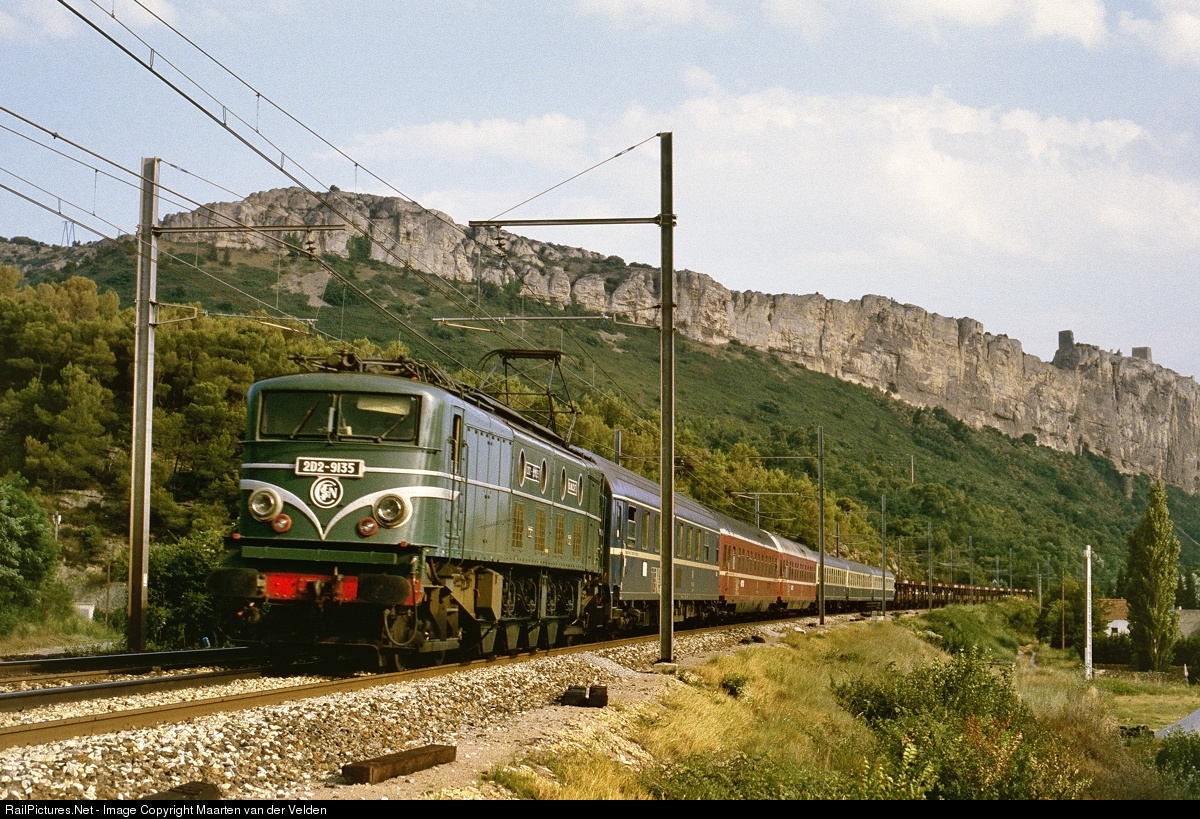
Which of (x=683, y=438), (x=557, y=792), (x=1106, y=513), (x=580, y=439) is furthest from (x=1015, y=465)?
(x=557, y=792)

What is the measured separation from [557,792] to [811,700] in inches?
511

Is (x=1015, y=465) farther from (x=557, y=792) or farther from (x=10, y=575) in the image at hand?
(x=557, y=792)

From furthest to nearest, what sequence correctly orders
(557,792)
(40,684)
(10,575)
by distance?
(10,575), (40,684), (557,792)

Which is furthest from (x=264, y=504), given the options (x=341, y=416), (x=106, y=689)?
(x=106, y=689)

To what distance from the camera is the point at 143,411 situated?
21047mm

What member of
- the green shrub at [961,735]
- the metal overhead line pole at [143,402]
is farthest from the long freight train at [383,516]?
the green shrub at [961,735]

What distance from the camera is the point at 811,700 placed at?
21.1 m

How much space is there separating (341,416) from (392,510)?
5.12ft

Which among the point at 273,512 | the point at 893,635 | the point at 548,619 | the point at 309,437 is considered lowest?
the point at 893,635

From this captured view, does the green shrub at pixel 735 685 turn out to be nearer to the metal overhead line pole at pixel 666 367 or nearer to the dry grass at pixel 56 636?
the metal overhead line pole at pixel 666 367

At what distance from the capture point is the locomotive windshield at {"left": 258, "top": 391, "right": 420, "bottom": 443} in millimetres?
15508

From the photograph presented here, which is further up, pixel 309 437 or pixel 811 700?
pixel 309 437

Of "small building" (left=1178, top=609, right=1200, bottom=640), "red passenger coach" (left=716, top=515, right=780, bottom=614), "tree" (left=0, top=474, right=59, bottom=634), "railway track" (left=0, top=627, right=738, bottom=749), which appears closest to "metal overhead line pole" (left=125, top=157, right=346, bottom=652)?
"railway track" (left=0, top=627, right=738, bottom=749)

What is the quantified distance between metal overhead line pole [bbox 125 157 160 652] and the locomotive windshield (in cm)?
578
